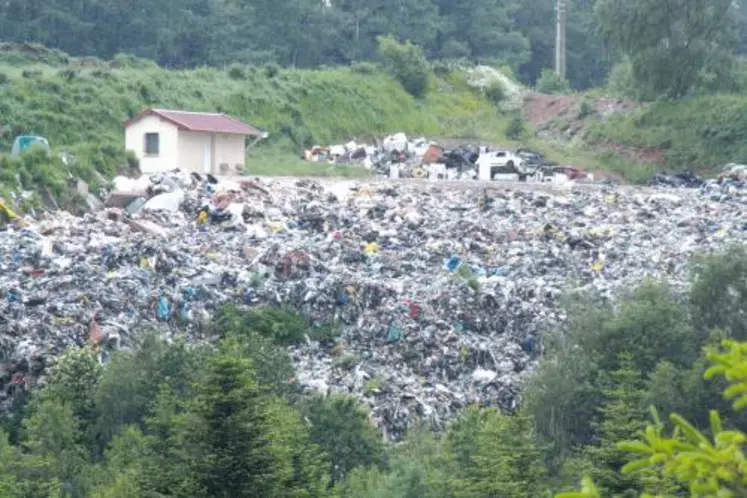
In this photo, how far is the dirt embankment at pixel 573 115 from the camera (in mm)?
38844

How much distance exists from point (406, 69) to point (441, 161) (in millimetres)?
9074

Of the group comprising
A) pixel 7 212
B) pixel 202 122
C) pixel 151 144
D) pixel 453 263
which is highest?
pixel 202 122

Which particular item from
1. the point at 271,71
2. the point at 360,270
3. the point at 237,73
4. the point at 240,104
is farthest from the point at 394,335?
the point at 271,71

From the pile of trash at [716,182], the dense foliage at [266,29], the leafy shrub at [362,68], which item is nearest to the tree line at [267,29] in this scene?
the dense foliage at [266,29]

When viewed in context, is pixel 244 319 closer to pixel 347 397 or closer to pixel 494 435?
pixel 347 397

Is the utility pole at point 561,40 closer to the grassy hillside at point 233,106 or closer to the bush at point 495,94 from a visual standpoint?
the grassy hillside at point 233,106

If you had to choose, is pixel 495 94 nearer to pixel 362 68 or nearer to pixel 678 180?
pixel 362 68

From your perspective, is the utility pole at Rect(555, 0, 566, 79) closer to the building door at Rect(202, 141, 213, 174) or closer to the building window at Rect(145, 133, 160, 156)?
the building door at Rect(202, 141, 213, 174)

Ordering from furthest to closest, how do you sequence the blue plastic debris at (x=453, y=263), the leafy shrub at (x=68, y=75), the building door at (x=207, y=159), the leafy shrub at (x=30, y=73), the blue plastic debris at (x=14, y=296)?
1. the leafy shrub at (x=68, y=75)
2. the leafy shrub at (x=30, y=73)
3. the building door at (x=207, y=159)
4. the blue plastic debris at (x=453, y=263)
5. the blue plastic debris at (x=14, y=296)

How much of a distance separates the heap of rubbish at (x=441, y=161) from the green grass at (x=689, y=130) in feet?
11.2

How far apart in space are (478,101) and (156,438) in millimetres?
28150

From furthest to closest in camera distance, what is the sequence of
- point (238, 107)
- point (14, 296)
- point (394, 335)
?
point (238, 107) → point (394, 335) → point (14, 296)

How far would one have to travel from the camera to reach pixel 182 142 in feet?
99.0

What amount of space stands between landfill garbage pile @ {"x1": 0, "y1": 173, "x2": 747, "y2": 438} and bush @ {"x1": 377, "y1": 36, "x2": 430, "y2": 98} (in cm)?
1316
